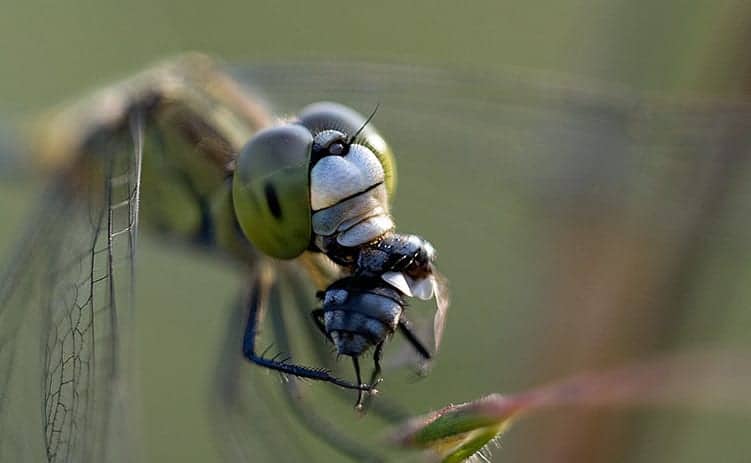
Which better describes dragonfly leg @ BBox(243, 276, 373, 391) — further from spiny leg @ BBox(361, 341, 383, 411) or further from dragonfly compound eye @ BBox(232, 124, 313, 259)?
dragonfly compound eye @ BBox(232, 124, 313, 259)

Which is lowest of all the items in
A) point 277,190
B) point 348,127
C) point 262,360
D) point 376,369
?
point 376,369

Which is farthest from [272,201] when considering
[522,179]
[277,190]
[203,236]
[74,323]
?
[522,179]

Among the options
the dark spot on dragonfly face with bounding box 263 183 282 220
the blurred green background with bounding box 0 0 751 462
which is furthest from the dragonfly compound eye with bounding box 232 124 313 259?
the blurred green background with bounding box 0 0 751 462

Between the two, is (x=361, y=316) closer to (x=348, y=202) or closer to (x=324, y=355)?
(x=348, y=202)

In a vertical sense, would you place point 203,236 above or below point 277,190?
above

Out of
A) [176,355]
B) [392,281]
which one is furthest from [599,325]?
[176,355]

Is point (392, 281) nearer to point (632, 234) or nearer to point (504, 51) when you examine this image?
point (632, 234)
